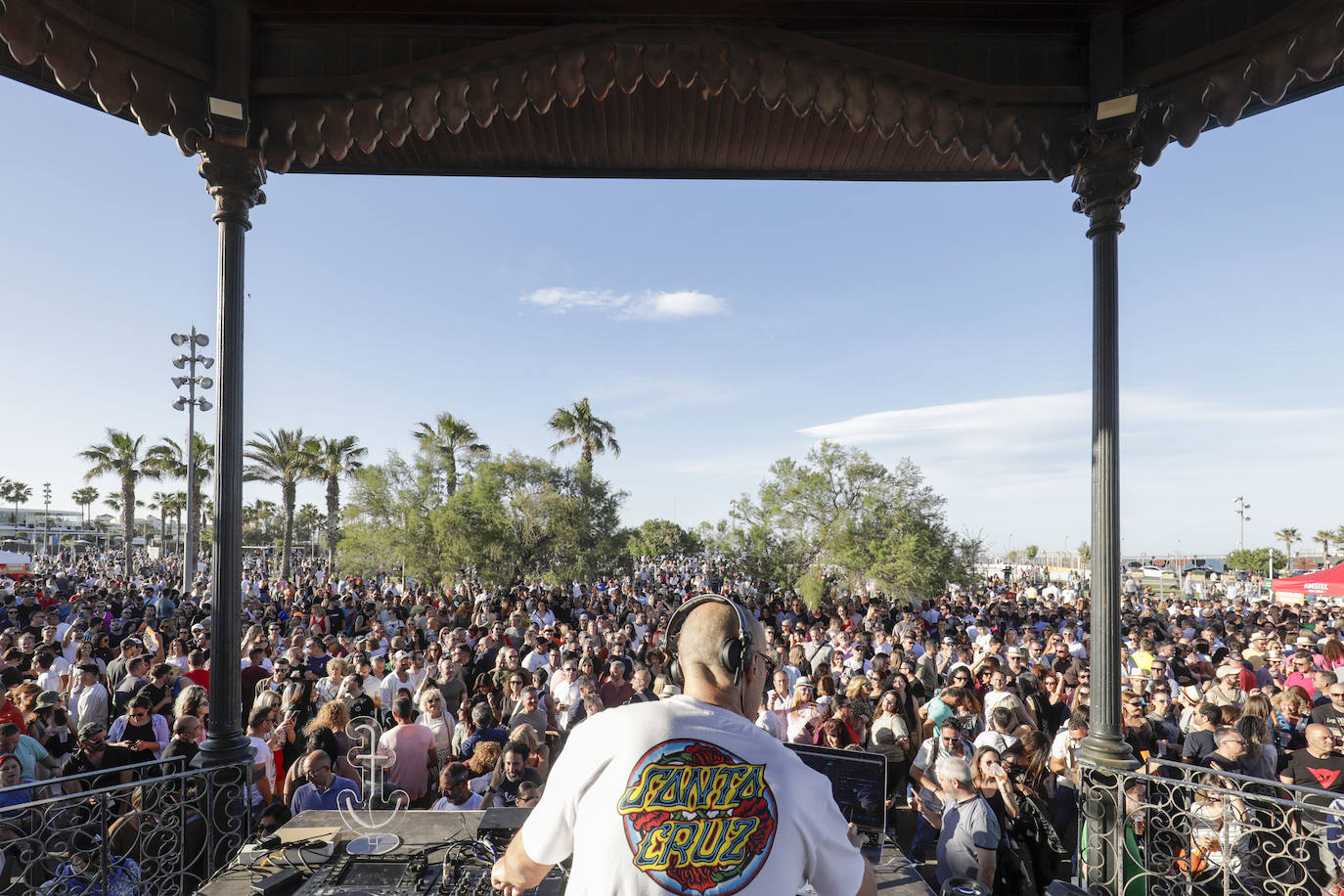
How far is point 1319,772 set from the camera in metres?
5.46

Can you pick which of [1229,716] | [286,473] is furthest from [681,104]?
[286,473]

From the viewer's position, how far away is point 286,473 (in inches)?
1366

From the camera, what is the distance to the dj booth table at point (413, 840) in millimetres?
3275

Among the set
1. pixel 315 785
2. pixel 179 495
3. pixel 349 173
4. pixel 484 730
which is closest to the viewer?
pixel 315 785

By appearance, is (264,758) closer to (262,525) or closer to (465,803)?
(465,803)

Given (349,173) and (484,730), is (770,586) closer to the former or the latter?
(484,730)

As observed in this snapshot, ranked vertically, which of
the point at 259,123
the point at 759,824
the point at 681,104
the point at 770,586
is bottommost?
the point at 770,586

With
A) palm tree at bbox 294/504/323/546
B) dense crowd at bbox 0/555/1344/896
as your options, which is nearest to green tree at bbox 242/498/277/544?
palm tree at bbox 294/504/323/546

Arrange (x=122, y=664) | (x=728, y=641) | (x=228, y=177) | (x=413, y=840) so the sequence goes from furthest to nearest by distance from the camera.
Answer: (x=122, y=664) < (x=228, y=177) < (x=413, y=840) < (x=728, y=641)

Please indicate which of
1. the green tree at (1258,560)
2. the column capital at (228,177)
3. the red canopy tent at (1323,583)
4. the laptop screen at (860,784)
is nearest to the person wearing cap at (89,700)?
the column capital at (228,177)

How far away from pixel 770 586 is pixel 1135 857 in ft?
78.2

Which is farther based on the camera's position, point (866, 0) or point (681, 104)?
point (681, 104)

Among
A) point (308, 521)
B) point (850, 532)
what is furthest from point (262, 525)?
point (850, 532)

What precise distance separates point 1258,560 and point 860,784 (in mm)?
95569
